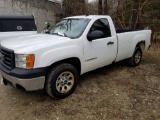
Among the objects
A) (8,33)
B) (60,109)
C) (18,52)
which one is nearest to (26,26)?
(8,33)

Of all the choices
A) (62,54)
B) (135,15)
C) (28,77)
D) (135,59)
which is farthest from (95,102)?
(135,15)

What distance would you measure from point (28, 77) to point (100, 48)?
2.01 m

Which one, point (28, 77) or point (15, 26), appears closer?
point (28, 77)

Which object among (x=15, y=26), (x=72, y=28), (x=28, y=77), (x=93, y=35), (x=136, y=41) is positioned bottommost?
(x=28, y=77)

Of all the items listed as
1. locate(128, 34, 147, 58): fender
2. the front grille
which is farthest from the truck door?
the front grille

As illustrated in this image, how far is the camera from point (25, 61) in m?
3.24

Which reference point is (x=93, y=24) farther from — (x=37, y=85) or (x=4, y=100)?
(x=4, y=100)

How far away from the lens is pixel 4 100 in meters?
3.94

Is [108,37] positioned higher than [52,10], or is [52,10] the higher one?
[52,10]

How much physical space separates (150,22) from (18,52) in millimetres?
9564

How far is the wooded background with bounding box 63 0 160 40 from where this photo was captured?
36.5 feet

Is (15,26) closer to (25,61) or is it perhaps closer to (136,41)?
(25,61)

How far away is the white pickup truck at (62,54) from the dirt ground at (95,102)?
361 mm

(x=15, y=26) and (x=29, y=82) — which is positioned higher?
(x=15, y=26)
